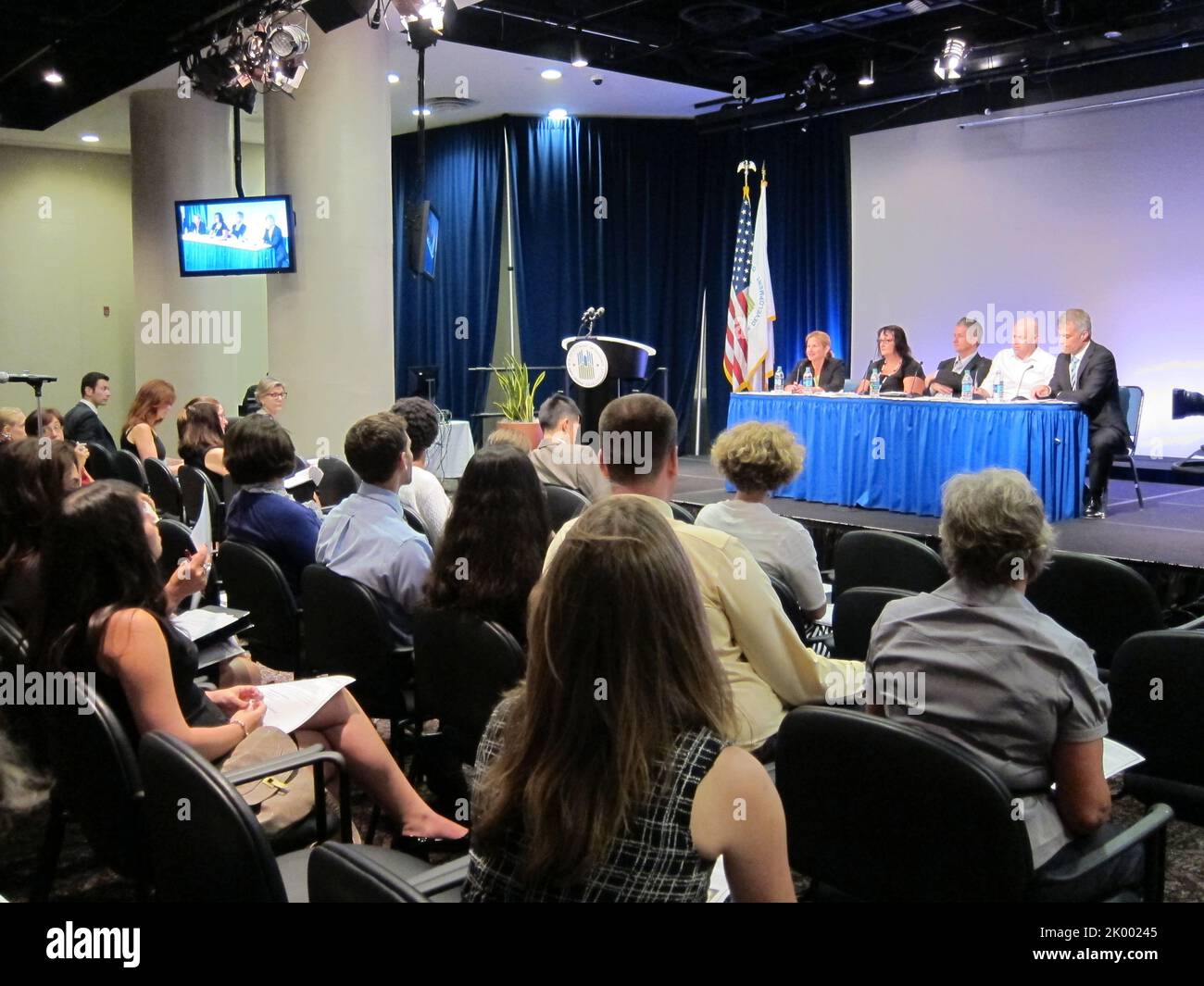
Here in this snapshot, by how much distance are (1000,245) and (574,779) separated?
867cm

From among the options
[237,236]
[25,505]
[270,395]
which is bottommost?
[25,505]

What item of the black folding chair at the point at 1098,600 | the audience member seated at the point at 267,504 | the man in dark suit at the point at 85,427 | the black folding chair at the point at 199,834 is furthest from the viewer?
the man in dark suit at the point at 85,427

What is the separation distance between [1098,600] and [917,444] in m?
3.78

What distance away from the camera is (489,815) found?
123 cm

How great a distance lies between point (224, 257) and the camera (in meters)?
7.91

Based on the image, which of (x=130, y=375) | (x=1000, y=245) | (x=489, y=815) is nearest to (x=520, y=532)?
(x=489, y=815)

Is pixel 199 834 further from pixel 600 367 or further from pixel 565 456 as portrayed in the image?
pixel 600 367

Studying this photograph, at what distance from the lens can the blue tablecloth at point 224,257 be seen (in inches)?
294

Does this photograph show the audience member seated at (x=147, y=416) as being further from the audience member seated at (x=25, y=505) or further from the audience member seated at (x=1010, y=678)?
the audience member seated at (x=1010, y=678)

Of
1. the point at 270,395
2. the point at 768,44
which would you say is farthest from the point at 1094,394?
the point at 270,395

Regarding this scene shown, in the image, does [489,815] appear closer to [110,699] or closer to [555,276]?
[110,699]

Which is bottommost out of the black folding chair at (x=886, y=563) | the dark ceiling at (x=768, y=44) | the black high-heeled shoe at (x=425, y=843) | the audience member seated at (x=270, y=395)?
the black high-heeled shoe at (x=425, y=843)

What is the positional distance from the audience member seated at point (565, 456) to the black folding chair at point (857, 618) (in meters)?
1.99

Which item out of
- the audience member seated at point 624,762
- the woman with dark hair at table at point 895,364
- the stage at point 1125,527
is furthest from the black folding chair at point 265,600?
the woman with dark hair at table at point 895,364
